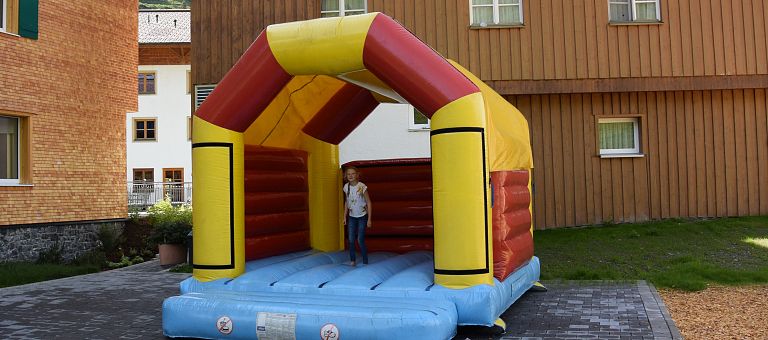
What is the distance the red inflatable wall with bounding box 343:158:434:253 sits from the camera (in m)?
10.0

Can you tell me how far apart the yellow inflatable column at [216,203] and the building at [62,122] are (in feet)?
24.7

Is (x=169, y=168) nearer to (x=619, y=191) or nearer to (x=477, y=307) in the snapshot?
(x=619, y=191)

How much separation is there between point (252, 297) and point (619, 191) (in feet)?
30.9

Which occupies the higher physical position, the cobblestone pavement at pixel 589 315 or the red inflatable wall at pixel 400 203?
the red inflatable wall at pixel 400 203

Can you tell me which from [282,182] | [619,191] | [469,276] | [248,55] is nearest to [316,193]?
[282,182]

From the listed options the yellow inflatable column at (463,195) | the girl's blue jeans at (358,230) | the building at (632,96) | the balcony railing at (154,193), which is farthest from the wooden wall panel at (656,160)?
the balcony railing at (154,193)

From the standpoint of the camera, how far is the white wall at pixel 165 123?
1396 inches

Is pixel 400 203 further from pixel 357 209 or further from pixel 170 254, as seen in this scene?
pixel 170 254

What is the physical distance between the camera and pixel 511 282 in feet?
25.1

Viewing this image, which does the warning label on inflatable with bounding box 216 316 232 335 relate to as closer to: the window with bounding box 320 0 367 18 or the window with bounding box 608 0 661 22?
the window with bounding box 320 0 367 18

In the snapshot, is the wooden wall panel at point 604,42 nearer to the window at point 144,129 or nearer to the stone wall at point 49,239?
the stone wall at point 49,239

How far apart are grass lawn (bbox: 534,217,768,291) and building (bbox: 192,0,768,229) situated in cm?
70

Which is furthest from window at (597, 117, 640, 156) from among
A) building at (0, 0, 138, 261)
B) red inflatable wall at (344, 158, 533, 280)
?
building at (0, 0, 138, 261)

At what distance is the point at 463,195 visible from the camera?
670cm
